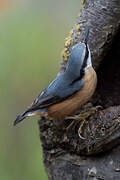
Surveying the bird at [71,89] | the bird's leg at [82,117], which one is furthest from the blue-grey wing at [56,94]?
the bird's leg at [82,117]

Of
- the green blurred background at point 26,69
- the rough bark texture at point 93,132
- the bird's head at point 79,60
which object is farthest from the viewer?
the green blurred background at point 26,69

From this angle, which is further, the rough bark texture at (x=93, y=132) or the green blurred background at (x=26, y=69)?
the green blurred background at (x=26, y=69)

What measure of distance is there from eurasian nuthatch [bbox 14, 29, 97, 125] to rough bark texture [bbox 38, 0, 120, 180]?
0.14 meters

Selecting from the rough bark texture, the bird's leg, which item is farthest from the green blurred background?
the bird's leg

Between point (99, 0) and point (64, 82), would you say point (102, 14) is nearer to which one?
point (99, 0)

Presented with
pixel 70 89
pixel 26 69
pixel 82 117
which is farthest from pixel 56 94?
pixel 26 69

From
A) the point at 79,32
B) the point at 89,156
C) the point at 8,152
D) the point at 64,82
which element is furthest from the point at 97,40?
the point at 8,152

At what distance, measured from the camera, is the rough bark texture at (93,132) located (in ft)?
9.00

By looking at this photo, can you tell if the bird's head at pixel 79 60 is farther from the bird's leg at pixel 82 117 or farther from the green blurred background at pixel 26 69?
the green blurred background at pixel 26 69

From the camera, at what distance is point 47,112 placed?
9.78ft

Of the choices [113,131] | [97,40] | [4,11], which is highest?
[4,11]

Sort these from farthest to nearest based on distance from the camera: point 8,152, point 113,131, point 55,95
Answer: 1. point 8,152
2. point 55,95
3. point 113,131

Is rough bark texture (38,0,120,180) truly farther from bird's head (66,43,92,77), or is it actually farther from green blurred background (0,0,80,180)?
green blurred background (0,0,80,180)

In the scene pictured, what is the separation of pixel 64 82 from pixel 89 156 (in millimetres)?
621
